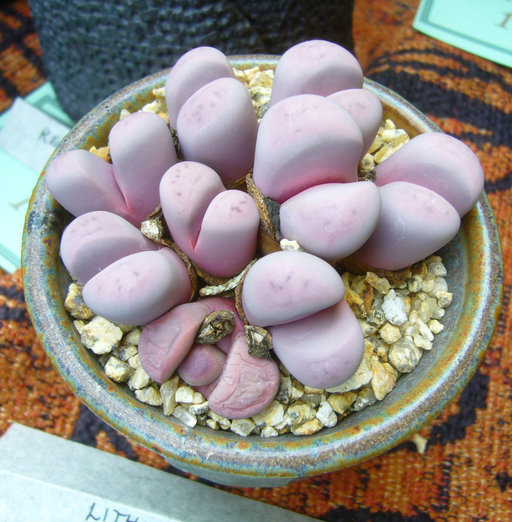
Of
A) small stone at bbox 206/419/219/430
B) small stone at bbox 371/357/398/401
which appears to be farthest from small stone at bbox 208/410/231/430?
small stone at bbox 371/357/398/401

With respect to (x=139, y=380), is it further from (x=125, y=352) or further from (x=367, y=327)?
(x=367, y=327)

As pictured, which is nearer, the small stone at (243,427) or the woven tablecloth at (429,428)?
the small stone at (243,427)

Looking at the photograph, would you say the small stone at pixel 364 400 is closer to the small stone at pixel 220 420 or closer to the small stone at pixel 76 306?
the small stone at pixel 220 420

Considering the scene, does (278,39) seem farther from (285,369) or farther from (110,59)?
(285,369)

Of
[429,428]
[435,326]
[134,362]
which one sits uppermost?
[134,362]

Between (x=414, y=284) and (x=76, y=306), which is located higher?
(x=76, y=306)

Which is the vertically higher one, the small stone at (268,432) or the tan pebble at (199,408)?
the tan pebble at (199,408)

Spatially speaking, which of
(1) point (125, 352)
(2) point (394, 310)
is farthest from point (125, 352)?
(2) point (394, 310)

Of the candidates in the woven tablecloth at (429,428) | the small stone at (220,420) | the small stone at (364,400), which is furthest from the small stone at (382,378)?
the woven tablecloth at (429,428)
